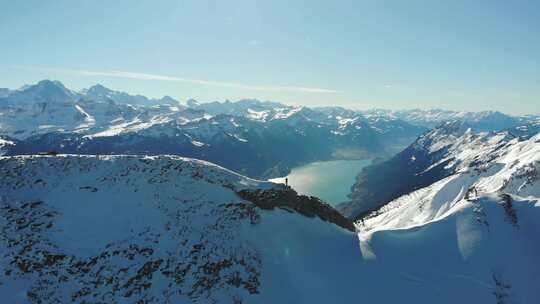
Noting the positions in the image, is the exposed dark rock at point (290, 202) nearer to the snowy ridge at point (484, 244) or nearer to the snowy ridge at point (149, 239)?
the snowy ridge at point (149, 239)

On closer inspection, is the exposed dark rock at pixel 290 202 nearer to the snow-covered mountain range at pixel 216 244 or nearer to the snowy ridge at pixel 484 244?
the snow-covered mountain range at pixel 216 244

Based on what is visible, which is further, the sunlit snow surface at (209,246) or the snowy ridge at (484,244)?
the snowy ridge at (484,244)

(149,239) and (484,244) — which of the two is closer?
(149,239)

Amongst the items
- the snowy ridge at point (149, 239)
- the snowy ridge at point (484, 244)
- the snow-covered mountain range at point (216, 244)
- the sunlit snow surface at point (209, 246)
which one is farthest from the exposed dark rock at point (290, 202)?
the snowy ridge at point (484, 244)

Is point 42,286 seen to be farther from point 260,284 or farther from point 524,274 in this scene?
point 524,274

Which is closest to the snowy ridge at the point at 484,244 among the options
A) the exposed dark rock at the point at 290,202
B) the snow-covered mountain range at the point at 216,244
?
the snow-covered mountain range at the point at 216,244

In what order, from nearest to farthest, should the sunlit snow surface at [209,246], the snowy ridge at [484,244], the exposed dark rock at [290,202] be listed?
the sunlit snow surface at [209,246]
the snowy ridge at [484,244]
the exposed dark rock at [290,202]

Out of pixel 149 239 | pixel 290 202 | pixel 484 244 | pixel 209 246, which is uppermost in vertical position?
pixel 290 202

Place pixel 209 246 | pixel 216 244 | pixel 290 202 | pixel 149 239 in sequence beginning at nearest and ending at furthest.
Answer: pixel 149 239 < pixel 209 246 < pixel 216 244 < pixel 290 202

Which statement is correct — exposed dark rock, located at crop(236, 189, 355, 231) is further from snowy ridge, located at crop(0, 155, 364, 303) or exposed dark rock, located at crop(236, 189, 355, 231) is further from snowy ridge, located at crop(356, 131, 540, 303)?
snowy ridge, located at crop(356, 131, 540, 303)

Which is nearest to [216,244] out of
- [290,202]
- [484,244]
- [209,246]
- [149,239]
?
[209,246]

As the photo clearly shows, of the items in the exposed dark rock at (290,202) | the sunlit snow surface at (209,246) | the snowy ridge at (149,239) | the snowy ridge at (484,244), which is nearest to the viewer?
the snowy ridge at (149,239)

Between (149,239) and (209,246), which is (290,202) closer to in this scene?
(209,246)
